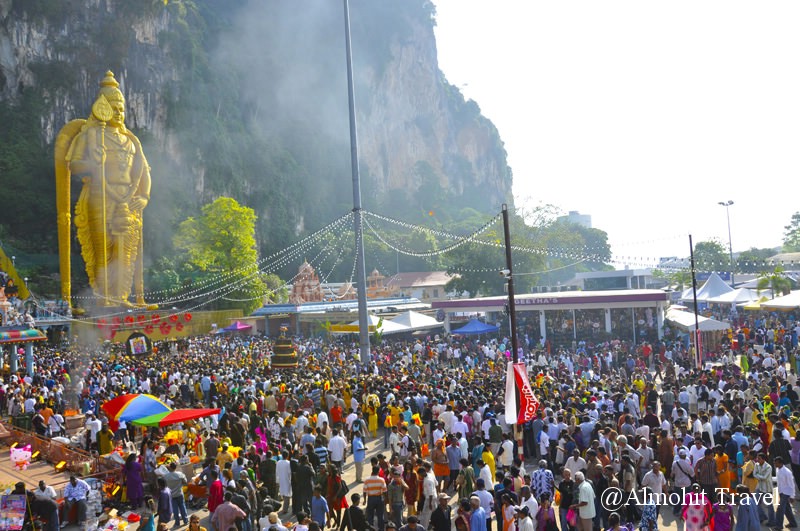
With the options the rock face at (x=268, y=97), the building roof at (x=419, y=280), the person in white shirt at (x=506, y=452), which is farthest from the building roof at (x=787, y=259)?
the person in white shirt at (x=506, y=452)

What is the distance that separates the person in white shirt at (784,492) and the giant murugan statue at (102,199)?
32.4 metres

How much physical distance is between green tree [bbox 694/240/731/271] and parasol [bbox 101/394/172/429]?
7476 centimetres

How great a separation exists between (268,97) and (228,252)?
170ft

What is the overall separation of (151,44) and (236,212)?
25.5 metres

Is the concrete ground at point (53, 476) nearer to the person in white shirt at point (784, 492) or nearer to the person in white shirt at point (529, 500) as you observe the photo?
the person in white shirt at point (784, 492)

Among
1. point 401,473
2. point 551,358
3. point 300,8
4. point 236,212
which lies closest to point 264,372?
point 551,358

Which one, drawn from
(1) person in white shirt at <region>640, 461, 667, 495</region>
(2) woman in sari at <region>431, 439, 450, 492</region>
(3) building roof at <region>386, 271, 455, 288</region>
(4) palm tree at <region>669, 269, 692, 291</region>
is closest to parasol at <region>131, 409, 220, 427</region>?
(2) woman in sari at <region>431, 439, 450, 492</region>

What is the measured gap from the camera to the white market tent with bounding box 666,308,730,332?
24562 mm

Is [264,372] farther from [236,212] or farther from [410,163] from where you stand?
[410,163]

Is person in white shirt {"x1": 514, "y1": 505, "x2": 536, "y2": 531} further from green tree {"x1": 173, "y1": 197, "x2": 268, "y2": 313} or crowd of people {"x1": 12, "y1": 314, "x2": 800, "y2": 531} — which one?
green tree {"x1": 173, "y1": 197, "x2": 268, "y2": 313}

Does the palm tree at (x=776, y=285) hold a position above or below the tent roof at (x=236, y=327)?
above

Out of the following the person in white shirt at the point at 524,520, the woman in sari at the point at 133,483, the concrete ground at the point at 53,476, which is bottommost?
the concrete ground at the point at 53,476

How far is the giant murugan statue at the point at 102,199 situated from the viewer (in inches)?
1395

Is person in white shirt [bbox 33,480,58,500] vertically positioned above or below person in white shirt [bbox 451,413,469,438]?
below
